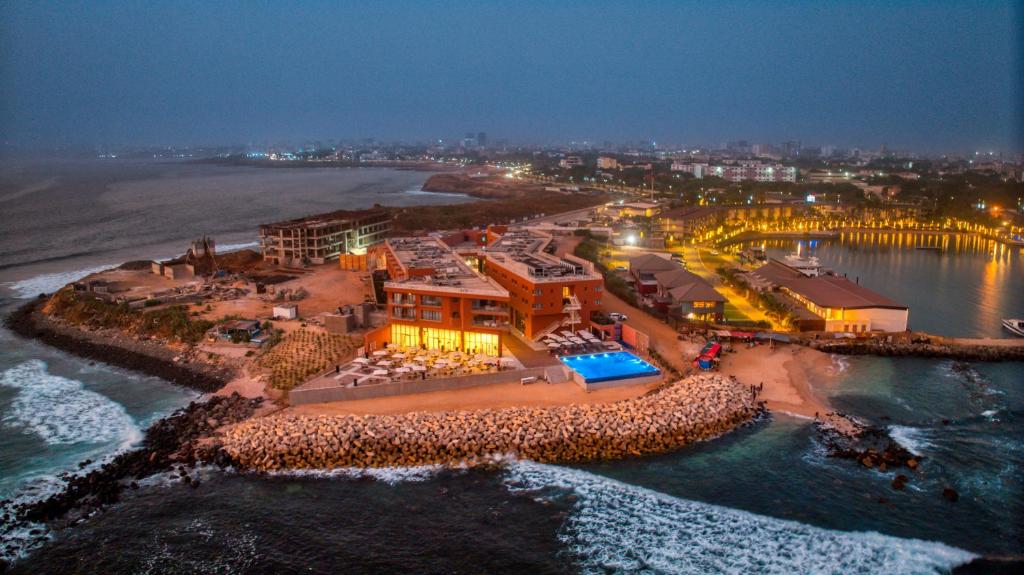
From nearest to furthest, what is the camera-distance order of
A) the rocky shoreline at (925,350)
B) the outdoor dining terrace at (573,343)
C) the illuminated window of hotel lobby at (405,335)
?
the outdoor dining terrace at (573,343) < the illuminated window of hotel lobby at (405,335) < the rocky shoreline at (925,350)

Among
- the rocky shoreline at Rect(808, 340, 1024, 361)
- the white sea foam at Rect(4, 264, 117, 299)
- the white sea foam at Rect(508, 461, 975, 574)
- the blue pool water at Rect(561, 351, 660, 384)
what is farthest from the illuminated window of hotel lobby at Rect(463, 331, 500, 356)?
the white sea foam at Rect(4, 264, 117, 299)

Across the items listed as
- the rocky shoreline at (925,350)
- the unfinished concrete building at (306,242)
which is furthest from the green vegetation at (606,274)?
the unfinished concrete building at (306,242)

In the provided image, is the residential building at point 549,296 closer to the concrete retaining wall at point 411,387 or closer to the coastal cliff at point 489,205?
the concrete retaining wall at point 411,387

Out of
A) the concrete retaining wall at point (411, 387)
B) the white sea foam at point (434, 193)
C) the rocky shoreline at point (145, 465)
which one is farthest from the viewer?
the white sea foam at point (434, 193)

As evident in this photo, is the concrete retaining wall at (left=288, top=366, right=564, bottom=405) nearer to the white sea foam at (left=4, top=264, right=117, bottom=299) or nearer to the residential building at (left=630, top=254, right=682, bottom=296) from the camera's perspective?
the residential building at (left=630, top=254, right=682, bottom=296)

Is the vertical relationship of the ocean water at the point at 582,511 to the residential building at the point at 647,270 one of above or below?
below

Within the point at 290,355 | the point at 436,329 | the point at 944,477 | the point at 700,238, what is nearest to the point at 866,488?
the point at 944,477

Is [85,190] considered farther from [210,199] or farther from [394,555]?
[394,555]
